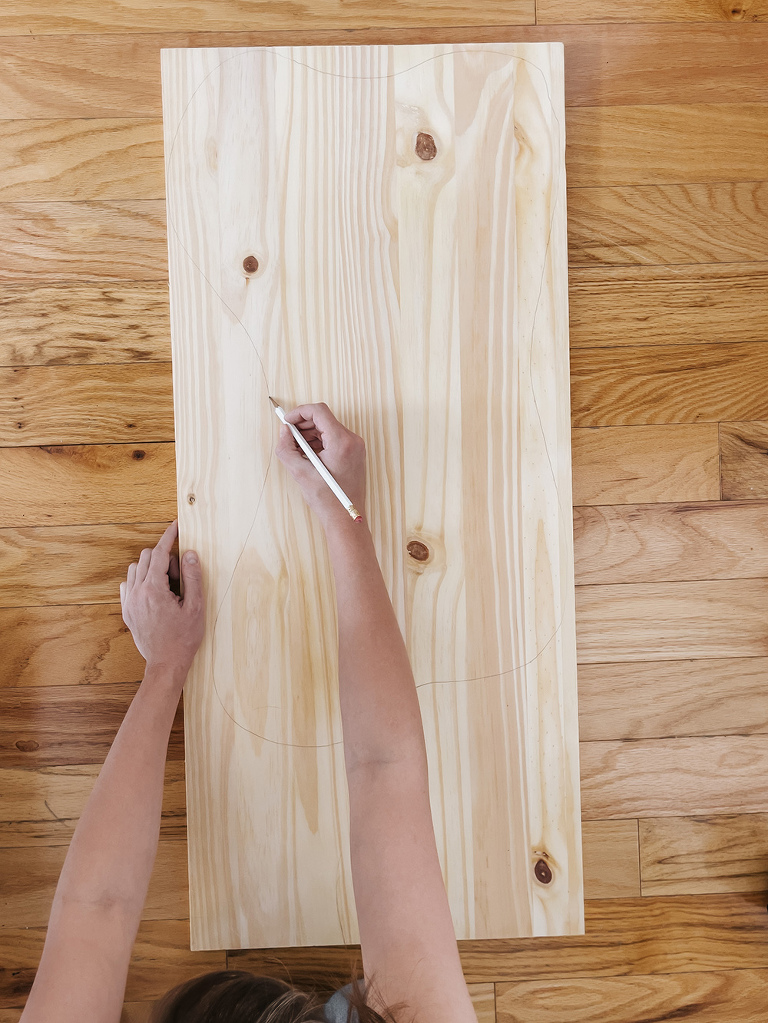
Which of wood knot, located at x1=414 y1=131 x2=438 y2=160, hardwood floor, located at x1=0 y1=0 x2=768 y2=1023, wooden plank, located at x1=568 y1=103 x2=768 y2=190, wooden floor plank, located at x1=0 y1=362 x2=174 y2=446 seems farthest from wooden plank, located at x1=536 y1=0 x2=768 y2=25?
wooden floor plank, located at x1=0 y1=362 x2=174 y2=446

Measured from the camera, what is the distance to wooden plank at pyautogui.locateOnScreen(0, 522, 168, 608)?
33.6 inches

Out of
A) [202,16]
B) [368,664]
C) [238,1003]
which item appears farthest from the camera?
[202,16]

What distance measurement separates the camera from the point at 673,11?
0.86 m

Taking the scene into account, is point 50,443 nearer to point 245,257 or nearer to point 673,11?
point 245,257

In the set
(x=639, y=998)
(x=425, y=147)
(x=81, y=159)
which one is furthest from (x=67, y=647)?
(x=639, y=998)

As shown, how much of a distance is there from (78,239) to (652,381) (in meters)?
0.72

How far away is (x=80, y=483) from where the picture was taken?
852mm

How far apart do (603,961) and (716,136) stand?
1029mm

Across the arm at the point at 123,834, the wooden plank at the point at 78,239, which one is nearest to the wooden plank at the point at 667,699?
the arm at the point at 123,834

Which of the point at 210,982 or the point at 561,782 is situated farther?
the point at 561,782

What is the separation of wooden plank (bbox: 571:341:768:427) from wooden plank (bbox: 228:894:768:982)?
607 millimetres

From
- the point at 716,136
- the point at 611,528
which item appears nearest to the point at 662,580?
the point at 611,528

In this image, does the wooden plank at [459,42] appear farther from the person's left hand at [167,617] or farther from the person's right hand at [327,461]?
the person's left hand at [167,617]

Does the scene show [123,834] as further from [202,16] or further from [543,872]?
[202,16]
